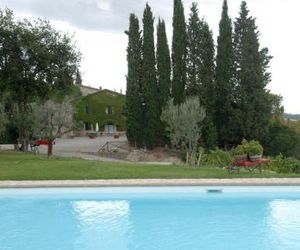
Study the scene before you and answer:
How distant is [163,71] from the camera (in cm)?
3775

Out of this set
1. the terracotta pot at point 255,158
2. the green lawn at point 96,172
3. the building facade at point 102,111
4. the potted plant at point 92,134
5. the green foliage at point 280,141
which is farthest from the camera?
the building facade at point 102,111

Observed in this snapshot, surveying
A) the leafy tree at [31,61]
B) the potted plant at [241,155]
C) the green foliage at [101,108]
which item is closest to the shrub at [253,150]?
the potted plant at [241,155]

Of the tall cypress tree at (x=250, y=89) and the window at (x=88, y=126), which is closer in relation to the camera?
the tall cypress tree at (x=250, y=89)

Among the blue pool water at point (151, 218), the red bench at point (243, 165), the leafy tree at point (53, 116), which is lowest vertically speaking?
the blue pool water at point (151, 218)

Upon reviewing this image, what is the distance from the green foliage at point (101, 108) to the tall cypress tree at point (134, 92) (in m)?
27.3

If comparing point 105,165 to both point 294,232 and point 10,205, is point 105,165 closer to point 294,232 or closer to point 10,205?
point 10,205

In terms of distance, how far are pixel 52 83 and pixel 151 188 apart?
1646cm

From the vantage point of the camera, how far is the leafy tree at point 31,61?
2759 cm

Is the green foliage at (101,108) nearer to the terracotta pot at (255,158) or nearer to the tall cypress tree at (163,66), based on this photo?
the tall cypress tree at (163,66)

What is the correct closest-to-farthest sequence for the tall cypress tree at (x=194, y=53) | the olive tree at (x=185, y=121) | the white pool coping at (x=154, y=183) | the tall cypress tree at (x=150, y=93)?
the white pool coping at (x=154, y=183)
the olive tree at (x=185, y=121)
the tall cypress tree at (x=150, y=93)
the tall cypress tree at (x=194, y=53)

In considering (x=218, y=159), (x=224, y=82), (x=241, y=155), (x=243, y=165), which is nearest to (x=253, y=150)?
(x=241, y=155)

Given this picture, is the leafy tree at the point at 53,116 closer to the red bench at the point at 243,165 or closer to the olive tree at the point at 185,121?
the olive tree at the point at 185,121

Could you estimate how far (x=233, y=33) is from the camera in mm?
38812

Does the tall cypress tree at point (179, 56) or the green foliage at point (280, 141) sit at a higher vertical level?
the tall cypress tree at point (179, 56)
